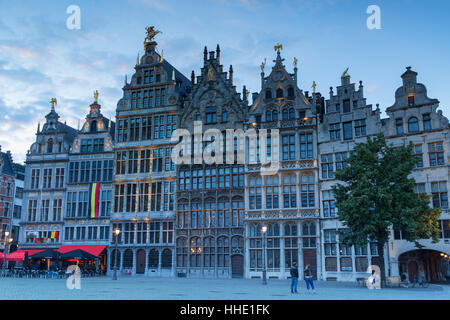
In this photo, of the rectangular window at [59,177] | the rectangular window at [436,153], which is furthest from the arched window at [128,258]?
the rectangular window at [436,153]

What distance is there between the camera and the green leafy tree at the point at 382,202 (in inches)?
1101

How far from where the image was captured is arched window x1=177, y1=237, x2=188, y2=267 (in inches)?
1784

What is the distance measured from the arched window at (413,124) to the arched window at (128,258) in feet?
100

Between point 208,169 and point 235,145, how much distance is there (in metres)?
3.73

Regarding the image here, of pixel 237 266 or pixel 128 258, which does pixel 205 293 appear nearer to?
pixel 237 266

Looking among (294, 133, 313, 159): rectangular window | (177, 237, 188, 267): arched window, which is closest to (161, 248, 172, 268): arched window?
(177, 237, 188, 267): arched window

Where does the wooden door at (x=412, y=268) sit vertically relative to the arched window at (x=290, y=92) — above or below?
below

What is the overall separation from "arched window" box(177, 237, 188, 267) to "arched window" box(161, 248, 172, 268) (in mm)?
1046

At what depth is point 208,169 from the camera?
151 feet

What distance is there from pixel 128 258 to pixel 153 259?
2.96m

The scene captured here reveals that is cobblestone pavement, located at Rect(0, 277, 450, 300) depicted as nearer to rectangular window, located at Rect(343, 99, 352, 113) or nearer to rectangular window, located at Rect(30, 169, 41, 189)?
rectangular window, located at Rect(343, 99, 352, 113)

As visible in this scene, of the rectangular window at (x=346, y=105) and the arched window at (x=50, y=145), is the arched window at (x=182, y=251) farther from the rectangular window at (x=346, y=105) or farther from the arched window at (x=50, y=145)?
the arched window at (x=50, y=145)

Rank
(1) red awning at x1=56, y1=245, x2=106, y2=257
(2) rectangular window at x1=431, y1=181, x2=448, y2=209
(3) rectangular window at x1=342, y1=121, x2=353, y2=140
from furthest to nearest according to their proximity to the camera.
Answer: (1) red awning at x1=56, y1=245, x2=106, y2=257
(3) rectangular window at x1=342, y1=121, x2=353, y2=140
(2) rectangular window at x1=431, y1=181, x2=448, y2=209
